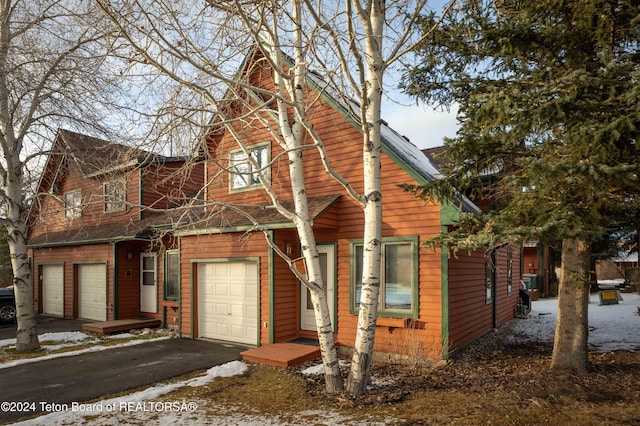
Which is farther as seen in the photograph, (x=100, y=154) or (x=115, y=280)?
(x=115, y=280)

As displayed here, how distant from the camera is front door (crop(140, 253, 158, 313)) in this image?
1499cm

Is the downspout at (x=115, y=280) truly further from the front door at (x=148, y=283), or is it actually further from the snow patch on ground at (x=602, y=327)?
the snow patch on ground at (x=602, y=327)

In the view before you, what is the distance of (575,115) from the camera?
Result: 18.0 ft

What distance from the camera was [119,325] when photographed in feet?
43.7

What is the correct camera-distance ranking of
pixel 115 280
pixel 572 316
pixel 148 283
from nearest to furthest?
pixel 572 316 < pixel 115 280 < pixel 148 283

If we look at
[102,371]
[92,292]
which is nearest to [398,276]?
[102,371]

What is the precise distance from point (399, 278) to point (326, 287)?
2.16m

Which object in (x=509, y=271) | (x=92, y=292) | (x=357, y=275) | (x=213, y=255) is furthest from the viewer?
(x=92, y=292)

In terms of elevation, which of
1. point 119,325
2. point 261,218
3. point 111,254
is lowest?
point 119,325

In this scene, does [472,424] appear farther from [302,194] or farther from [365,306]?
[302,194]

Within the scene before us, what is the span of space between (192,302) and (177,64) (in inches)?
265

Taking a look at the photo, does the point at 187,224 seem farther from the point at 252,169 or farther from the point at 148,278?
the point at 148,278

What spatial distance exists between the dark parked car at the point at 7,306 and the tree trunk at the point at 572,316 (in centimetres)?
1809

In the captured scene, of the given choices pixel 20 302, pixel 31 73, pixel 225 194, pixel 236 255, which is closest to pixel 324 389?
pixel 236 255
